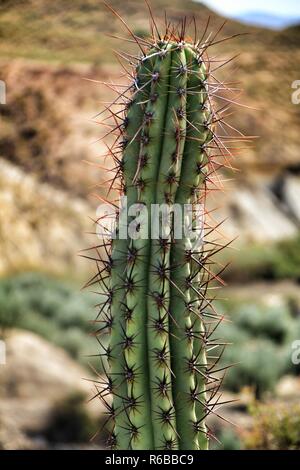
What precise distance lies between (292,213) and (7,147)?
628 cm

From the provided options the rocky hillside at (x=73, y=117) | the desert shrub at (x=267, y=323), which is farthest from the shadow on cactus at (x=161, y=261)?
the desert shrub at (x=267, y=323)

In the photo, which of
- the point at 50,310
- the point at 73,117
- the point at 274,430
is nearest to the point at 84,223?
the point at 73,117

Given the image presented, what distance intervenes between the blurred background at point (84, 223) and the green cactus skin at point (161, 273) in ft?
7.62

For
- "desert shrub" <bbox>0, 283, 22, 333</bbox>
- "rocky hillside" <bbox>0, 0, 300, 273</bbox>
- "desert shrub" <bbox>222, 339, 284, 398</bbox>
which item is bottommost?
"desert shrub" <bbox>222, 339, 284, 398</bbox>

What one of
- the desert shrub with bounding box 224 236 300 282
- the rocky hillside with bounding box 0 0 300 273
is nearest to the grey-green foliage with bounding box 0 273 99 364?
the rocky hillside with bounding box 0 0 300 273

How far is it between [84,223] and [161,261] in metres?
9.33

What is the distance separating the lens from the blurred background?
6.81 metres

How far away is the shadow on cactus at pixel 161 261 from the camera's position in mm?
3053

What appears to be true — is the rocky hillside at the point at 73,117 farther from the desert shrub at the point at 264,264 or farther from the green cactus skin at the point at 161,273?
the green cactus skin at the point at 161,273

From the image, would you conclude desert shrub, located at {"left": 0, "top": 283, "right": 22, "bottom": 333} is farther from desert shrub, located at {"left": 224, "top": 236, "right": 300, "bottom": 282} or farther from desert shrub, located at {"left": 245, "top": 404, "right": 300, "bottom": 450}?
desert shrub, located at {"left": 224, "top": 236, "right": 300, "bottom": 282}

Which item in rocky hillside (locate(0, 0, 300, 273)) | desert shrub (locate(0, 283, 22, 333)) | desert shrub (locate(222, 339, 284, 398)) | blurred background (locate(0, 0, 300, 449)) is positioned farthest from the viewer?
rocky hillside (locate(0, 0, 300, 273))

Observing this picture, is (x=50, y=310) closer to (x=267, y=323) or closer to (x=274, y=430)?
(x=267, y=323)

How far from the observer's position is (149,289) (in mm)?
3057

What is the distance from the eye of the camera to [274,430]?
5344 millimetres
